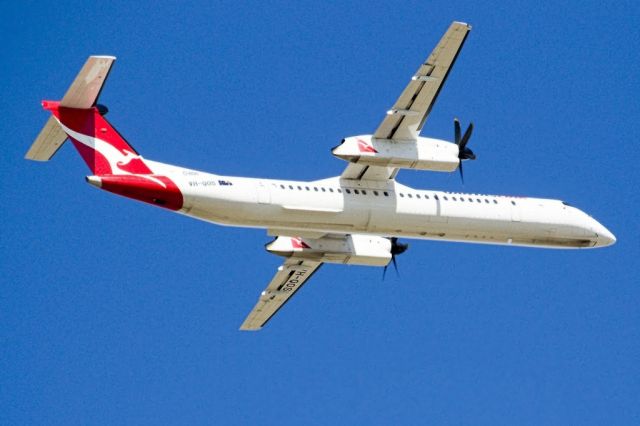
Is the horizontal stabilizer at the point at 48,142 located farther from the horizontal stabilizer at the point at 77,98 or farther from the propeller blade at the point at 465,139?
the propeller blade at the point at 465,139

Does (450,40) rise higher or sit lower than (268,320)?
higher

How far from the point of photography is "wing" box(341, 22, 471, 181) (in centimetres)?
4334

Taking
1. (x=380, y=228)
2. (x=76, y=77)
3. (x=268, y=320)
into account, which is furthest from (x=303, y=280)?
(x=76, y=77)

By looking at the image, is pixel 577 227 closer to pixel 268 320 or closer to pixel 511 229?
pixel 511 229

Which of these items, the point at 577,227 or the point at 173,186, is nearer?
the point at 173,186

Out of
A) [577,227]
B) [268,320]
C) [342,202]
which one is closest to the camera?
[342,202]

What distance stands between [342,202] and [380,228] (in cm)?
169

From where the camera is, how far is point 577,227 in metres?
49.6

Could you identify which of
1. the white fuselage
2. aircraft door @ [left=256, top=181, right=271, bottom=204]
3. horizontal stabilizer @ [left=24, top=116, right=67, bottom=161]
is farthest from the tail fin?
aircraft door @ [left=256, top=181, right=271, bottom=204]

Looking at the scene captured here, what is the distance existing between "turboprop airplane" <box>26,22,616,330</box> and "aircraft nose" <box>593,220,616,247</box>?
0.16ft

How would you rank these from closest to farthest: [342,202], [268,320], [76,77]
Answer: [76,77]
[342,202]
[268,320]

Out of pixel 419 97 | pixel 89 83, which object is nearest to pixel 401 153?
pixel 419 97

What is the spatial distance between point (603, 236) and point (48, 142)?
20078 mm

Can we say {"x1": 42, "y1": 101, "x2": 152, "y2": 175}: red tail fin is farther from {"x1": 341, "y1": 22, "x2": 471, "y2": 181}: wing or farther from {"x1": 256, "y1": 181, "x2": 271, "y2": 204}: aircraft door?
{"x1": 341, "y1": 22, "x2": 471, "y2": 181}: wing
